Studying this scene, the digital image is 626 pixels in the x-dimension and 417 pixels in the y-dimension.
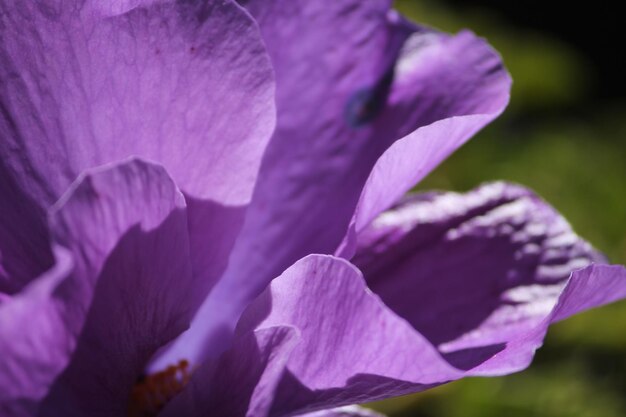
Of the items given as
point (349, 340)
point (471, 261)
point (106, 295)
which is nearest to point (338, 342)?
point (349, 340)

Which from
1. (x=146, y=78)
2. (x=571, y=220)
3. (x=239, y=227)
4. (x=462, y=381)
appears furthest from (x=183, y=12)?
(x=571, y=220)

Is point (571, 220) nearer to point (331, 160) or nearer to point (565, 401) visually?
point (565, 401)

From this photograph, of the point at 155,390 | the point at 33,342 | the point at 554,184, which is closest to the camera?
the point at 33,342

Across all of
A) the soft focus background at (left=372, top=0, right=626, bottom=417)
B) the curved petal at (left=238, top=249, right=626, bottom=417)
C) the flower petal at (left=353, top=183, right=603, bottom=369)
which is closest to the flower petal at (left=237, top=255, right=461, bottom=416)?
the curved petal at (left=238, top=249, right=626, bottom=417)

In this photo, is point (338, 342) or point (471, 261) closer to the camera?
point (338, 342)

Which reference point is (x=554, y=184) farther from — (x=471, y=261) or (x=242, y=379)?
(x=242, y=379)

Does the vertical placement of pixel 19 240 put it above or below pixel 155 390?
above

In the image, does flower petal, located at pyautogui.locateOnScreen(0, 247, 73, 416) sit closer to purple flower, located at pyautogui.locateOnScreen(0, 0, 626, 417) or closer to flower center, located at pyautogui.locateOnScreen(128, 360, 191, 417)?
purple flower, located at pyautogui.locateOnScreen(0, 0, 626, 417)
